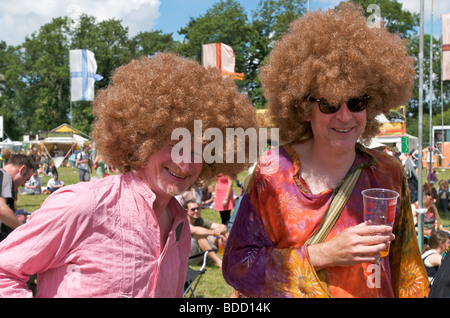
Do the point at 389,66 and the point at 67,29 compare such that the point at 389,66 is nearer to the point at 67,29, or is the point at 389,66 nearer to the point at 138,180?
the point at 138,180

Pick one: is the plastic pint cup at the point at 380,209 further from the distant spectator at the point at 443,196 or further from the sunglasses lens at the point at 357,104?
the distant spectator at the point at 443,196

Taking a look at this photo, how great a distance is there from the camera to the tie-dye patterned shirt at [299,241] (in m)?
1.79

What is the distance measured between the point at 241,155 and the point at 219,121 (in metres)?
0.32

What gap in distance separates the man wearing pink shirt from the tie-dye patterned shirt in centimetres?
30

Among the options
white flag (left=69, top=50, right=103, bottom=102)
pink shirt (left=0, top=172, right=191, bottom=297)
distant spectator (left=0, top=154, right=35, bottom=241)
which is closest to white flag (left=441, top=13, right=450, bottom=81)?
pink shirt (left=0, top=172, right=191, bottom=297)

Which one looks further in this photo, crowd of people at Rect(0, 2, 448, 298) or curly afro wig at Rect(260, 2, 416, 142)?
curly afro wig at Rect(260, 2, 416, 142)

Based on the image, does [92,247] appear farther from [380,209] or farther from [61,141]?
[61,141]

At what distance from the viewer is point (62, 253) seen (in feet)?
4.84

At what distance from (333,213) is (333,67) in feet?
2.36

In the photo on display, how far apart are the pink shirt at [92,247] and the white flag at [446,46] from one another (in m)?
4.51

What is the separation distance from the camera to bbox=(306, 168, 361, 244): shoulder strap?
183 centimetres

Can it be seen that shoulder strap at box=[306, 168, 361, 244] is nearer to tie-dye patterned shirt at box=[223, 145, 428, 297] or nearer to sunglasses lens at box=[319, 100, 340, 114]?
tie-dye patterned shirt at box=[223, 145, 428, 297]

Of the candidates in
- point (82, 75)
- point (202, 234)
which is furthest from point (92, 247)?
point (82, 75)
